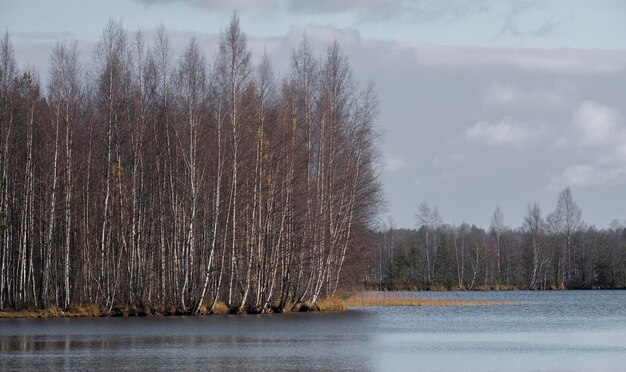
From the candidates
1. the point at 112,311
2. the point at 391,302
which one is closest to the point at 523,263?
the point at 391,302

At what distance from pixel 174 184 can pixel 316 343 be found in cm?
2501

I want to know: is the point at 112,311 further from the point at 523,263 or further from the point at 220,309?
the point at 523,263

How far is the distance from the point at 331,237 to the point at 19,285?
17.3 meters

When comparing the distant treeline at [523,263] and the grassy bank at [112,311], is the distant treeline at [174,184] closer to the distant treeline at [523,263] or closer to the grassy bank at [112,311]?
the grassy bank at [112,311]

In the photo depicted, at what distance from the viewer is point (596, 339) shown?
118 feet

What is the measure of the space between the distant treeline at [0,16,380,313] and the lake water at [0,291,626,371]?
13.5 ft

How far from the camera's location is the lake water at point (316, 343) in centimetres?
2588

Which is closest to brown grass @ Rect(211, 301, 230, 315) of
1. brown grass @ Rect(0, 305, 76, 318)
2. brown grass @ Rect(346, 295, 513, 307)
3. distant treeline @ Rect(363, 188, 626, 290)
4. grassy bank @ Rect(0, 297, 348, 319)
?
grassy bank @ Rect(0, 297, 348, 319)

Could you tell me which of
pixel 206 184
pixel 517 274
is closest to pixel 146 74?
pixel 206 184

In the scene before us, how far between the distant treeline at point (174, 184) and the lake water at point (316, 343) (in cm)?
410

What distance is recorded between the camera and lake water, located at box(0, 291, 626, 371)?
1019 inches

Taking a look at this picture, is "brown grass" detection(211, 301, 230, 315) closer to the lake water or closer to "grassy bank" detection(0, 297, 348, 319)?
"grassy bank" detection(0, 297, 348, 319)

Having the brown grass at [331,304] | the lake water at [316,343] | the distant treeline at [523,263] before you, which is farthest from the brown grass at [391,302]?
the distant treeline at [523,263]

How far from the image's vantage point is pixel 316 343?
33062 millimetres
